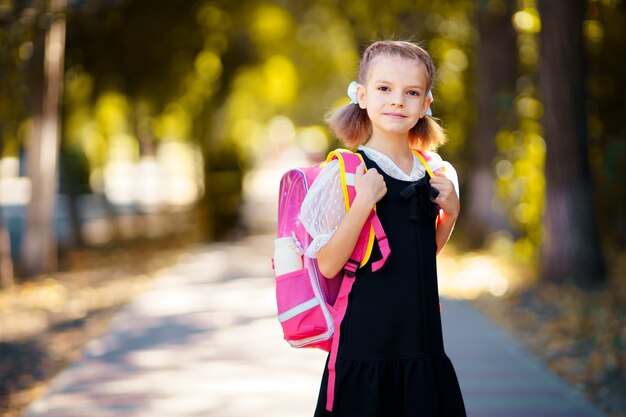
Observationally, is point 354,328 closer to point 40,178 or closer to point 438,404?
point 438,404

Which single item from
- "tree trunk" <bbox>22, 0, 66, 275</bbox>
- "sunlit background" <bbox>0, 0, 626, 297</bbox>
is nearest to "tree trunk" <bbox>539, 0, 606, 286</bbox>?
"sunlit background" <bbox>0, 0, 626, 297</bbox>

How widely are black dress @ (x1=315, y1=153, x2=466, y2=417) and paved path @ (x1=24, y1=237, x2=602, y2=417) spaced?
2899 millimetres

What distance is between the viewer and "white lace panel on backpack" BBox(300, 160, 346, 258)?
295cm

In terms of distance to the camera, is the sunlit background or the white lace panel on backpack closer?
the white lace panel on backpack

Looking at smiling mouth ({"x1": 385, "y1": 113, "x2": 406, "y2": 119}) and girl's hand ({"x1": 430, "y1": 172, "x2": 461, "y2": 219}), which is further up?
smiling mouth ({"x1": 385, "y1": 113, "x2": 406, "y2": 119})

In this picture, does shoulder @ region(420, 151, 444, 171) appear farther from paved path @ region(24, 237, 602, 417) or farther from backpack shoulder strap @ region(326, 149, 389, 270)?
paved path @ region(24, 237, 602, 417)

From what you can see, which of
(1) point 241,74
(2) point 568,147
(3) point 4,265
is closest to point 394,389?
(2) point 568,147

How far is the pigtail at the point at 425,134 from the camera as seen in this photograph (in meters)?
3.22

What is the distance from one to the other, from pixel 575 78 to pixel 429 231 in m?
7.91

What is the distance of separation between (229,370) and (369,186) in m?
4.55

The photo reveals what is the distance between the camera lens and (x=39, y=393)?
6.58 meters

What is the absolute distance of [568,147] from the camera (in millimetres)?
10398

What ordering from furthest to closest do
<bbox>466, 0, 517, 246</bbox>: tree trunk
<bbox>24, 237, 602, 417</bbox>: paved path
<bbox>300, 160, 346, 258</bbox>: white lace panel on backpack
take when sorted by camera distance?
<bbox>466, 0, 517, 246</bbox>: tree trunk
<bbox>24, 237, 602, 417</bbox>: paved path
<bbox>300, 160, 346, 258</bbox>: white lace panel on backpack

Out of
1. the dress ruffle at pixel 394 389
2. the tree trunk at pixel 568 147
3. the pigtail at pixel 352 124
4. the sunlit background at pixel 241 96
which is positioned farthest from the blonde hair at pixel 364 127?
the tree trunk at pixel 568 147
